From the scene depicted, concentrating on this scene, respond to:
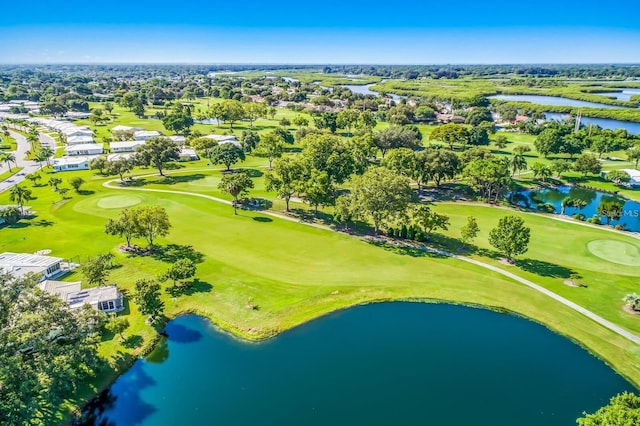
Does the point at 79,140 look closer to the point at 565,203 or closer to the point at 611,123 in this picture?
the point at 565,203

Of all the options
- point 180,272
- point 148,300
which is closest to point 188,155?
point 180,272

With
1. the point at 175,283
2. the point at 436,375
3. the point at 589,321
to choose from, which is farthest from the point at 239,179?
the point at 589,321

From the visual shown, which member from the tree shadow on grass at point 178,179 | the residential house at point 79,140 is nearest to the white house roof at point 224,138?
the tree shadow on grass at point 178,179

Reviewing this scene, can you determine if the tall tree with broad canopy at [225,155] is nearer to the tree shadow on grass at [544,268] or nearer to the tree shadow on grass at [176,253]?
the tree shadow on grass at [176,253]

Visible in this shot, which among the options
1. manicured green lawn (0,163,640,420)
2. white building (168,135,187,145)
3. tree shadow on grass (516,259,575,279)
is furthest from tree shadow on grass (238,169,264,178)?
tree shadow on grass (516,259,575,279)

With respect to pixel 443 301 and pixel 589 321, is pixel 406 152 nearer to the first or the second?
pixel 443 301

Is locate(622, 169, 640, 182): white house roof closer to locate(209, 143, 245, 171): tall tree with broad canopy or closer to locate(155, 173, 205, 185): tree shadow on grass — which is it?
locate(209, 143, 245, 171): tall tree with broad canopy
